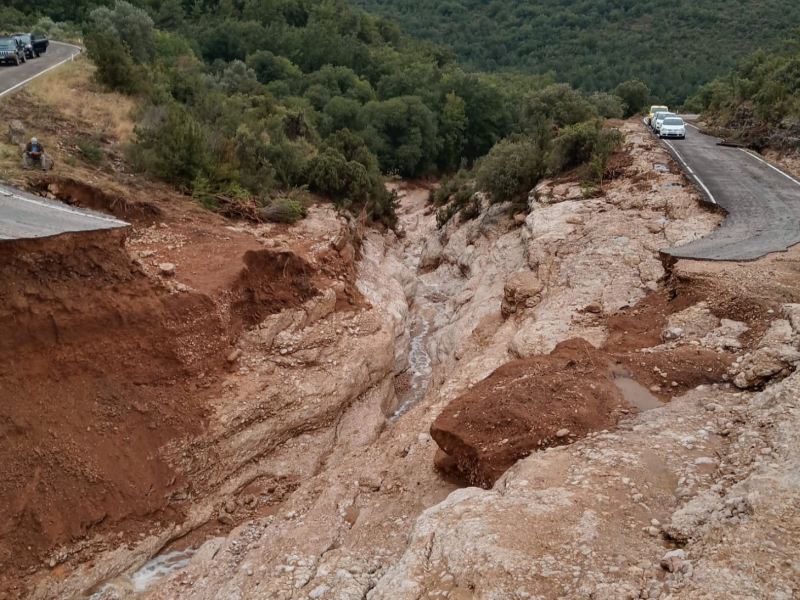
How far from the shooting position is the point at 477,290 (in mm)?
18328

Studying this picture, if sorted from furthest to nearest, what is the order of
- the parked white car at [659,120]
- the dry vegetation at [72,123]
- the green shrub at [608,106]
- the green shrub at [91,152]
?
the green shrub at [608,106] < the parked white car at [659,120] < the green shrub at [91,152] < the dry vegetation at [72,123]

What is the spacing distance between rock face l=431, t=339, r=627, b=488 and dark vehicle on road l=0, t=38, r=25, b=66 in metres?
24.4

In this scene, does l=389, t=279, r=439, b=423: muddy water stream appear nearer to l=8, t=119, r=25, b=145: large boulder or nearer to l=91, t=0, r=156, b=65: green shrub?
l=8, t=119, r=25, b=145: large boulder

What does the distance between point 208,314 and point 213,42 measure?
47515mm

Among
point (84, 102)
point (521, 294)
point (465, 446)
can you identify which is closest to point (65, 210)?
point (84, 102)

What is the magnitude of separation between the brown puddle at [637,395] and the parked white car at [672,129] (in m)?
22.2

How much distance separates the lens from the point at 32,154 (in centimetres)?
1291

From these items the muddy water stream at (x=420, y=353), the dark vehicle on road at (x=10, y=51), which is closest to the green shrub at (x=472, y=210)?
the muddy water stream at (x=420, y=353)

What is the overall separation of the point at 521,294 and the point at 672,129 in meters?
17.7

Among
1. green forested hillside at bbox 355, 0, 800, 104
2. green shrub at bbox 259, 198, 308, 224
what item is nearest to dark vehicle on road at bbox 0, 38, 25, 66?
green shrub at bbox 259, 198, 308, 224

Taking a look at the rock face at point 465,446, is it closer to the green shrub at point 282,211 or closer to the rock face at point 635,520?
the rock face at point 635,520

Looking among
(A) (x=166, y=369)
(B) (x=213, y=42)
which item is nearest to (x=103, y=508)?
(A) (x=166, y=369)

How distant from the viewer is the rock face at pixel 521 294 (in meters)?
14.7

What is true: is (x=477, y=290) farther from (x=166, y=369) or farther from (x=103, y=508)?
(x=103, y=508)
